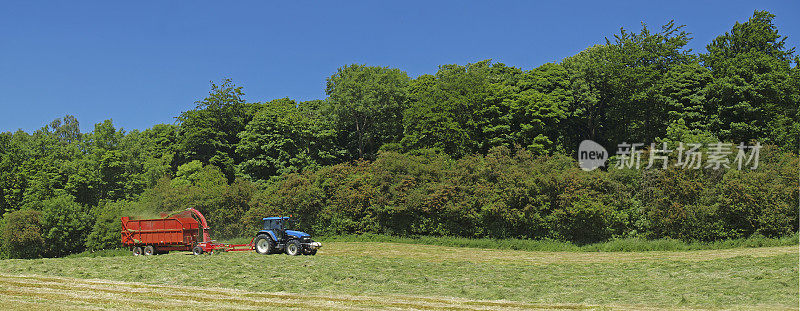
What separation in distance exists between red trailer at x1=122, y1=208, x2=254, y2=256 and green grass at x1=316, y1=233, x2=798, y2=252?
12.2 meters

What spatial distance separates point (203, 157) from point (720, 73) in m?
57.1

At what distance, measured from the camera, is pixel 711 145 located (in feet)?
132

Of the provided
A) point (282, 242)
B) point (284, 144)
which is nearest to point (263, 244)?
point (282, 242)

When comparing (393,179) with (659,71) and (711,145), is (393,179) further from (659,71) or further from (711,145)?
(659,71)

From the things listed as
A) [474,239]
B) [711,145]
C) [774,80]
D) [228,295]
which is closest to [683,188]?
[711,145]

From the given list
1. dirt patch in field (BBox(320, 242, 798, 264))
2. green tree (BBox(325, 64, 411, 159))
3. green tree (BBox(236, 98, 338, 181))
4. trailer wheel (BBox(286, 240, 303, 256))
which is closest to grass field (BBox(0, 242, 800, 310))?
dirt patch in field (BBox(320, 242, 798, 264))

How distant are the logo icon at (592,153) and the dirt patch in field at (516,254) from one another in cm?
1970

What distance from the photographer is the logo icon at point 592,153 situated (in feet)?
178

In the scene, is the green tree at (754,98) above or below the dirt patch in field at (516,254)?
above

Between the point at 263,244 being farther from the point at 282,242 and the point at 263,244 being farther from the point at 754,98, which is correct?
the point at 754,98

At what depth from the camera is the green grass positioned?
34.3 metres

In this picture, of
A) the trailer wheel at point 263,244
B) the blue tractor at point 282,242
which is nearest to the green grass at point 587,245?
the blue tractor at point 282,242

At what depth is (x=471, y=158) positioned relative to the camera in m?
45.2

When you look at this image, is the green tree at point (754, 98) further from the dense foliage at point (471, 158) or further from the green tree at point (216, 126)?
the green tree at point (216, 126)
